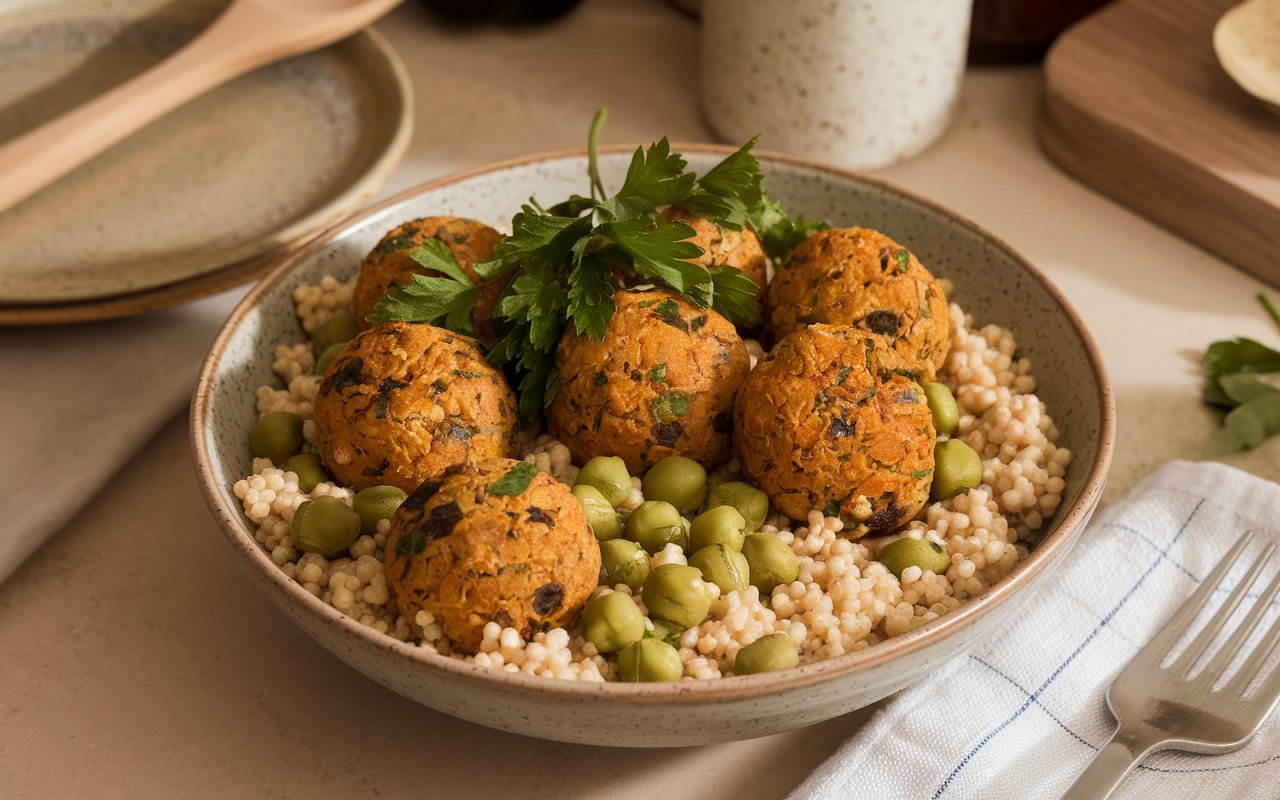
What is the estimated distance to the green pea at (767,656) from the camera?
1103 mm

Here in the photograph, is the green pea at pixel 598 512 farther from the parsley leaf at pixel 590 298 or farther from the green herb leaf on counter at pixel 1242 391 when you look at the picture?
the green herb leaf on counter at pixel 1242 391

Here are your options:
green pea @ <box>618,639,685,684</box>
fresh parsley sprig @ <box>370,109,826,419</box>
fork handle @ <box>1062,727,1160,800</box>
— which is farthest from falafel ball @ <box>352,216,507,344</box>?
fork handle @ <box>1062,727,1160,800</box>

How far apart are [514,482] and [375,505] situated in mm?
184

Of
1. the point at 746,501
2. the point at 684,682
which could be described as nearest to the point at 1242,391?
the point at 746,501

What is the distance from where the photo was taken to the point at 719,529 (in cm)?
122

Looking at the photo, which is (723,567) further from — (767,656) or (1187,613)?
(1187,613)

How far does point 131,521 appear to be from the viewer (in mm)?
1569

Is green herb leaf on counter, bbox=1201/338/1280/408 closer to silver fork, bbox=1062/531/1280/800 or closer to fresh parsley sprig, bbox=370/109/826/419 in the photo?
silver fork, bbox=1062/531/1280/800

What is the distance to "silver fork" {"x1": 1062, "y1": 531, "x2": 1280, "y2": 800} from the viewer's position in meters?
1.17

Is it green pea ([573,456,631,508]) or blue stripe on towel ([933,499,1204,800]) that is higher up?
green pea ([573,456,631,508])

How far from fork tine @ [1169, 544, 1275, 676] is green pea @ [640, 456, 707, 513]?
0.50m

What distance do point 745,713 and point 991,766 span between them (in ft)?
0.98

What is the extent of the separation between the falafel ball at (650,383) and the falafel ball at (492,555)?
0.15 m

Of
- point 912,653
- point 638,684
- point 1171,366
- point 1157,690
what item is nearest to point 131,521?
point 638,684
